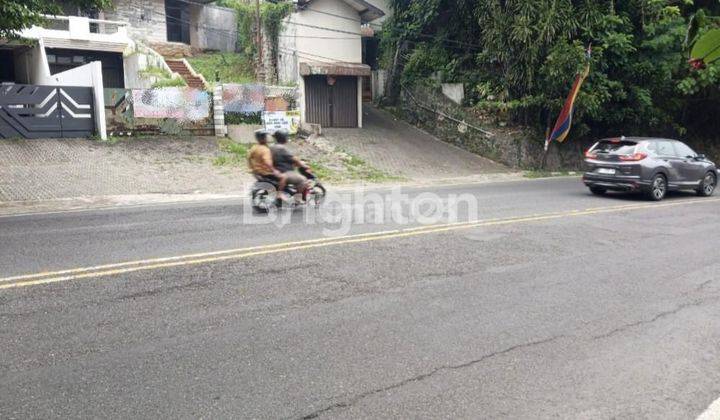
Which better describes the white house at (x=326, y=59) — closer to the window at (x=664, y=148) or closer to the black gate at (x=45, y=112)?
the black gate at (x=45, y=112)

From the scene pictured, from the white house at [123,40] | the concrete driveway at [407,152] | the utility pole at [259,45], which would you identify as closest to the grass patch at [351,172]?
the concrete driveway at [407,152]

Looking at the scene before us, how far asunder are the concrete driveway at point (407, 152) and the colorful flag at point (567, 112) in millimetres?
2288

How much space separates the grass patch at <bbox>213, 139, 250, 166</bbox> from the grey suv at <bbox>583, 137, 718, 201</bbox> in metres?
10.9

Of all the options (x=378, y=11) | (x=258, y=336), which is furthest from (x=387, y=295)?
(x=378, y=11)

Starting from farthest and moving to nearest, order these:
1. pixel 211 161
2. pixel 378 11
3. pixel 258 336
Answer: pixel 378 11
pixel 211 161
pixel 258 336

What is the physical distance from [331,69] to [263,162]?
14438mm

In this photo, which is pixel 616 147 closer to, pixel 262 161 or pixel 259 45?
pixel 262 161

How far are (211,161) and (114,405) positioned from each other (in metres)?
15.4

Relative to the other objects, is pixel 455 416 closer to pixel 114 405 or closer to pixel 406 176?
pixel 114 405

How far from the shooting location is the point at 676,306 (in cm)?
587

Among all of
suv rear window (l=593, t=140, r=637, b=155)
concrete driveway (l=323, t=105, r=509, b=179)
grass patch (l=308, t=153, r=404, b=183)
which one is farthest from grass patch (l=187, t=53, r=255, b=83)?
suv rear window (l=593, t=140, r=637, b=155)

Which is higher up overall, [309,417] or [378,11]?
[378,11]

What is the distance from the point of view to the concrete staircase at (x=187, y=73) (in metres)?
25.7

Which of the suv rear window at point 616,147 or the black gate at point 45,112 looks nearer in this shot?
the suv rear window at point 616,147
